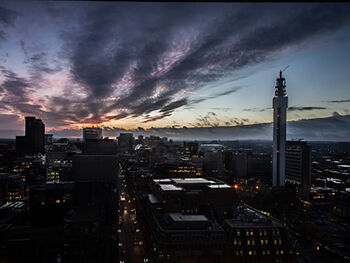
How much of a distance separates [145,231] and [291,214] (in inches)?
1284

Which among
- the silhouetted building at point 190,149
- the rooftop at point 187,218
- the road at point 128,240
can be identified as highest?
the silhouetted building at point 190,149

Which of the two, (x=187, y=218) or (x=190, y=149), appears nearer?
(x=187, y=218)

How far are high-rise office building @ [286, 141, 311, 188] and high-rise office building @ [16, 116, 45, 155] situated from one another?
124972 millimetres

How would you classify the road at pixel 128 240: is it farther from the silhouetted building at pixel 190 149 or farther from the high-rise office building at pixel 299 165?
the silhouetted building at pixel 190 149

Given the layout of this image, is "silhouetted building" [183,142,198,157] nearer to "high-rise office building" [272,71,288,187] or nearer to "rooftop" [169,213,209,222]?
"high-rise office building" [272,71,288,187]

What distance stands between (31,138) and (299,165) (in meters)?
129

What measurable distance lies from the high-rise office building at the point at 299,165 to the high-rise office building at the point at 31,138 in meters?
125

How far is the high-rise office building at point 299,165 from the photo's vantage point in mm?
76438

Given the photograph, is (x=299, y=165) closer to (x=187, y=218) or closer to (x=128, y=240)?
(x=187, y=218)

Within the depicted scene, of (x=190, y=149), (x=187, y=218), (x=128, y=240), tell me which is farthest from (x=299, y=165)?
(x=190, y=149)

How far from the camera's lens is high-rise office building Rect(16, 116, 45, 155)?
135438 millimetres

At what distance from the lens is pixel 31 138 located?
5423 inches

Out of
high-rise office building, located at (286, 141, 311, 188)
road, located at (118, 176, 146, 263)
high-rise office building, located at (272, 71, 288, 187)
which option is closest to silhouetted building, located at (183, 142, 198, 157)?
high-rise office building, located at (286, 141, 311, 188)

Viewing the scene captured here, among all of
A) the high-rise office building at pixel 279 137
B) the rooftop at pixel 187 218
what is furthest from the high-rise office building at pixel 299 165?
the rooftop at pixel 187 218
